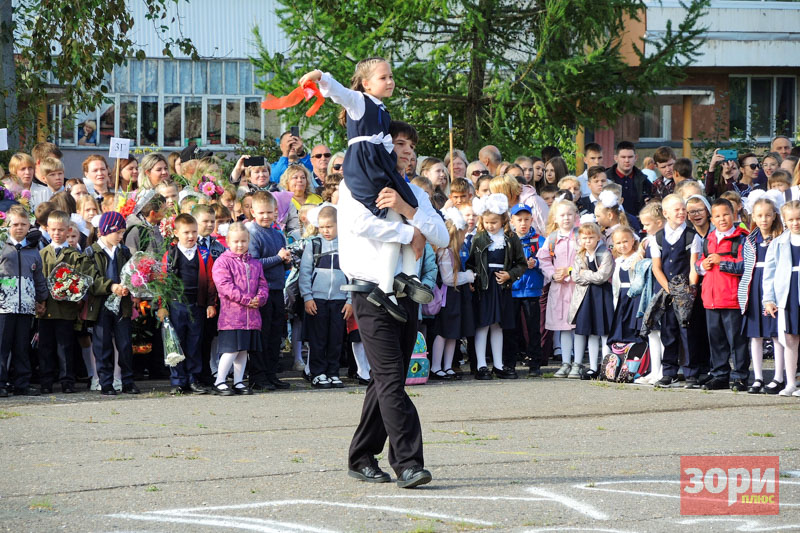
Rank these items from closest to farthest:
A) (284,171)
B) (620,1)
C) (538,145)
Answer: (284,171)
(620,1)
(538,145)

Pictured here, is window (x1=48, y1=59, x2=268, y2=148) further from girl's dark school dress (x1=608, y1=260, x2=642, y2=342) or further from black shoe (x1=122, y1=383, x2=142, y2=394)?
black shoe (x1=122, y1=383, x2=142, y2=394)

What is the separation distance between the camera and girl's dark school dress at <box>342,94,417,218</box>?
22.5ft

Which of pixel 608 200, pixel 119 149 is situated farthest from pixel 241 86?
pixel 608 200

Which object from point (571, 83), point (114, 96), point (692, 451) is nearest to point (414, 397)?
point (692, 451)

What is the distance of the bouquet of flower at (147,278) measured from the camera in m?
11.3

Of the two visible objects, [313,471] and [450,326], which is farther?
[450,326]

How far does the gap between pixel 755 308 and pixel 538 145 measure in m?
11.4

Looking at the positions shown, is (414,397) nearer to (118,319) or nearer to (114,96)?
(118,319)

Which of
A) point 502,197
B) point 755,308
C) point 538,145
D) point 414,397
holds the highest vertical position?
point 538,145

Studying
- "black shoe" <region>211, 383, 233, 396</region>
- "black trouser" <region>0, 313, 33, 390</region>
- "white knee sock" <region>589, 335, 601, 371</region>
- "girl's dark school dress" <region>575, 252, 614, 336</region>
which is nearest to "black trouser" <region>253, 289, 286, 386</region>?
"black shoe" <region>211, 383, 233, 396</region>

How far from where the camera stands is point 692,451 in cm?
803

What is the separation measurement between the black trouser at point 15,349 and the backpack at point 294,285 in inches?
100

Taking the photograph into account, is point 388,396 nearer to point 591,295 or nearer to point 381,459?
point 381,459

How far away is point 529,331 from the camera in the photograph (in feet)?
44.2
